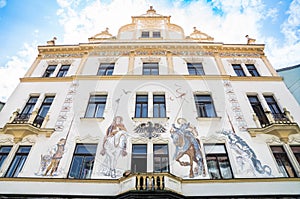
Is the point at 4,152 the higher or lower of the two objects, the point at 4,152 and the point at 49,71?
the lower

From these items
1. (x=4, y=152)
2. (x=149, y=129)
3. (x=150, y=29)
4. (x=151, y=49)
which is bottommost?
(x=4, y=152)

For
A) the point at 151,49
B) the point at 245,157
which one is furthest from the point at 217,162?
the point at 151,49

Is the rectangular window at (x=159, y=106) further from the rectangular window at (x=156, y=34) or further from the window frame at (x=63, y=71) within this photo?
the rectangular window at (x=156, y=34)

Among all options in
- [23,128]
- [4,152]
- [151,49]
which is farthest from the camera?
[151,49]

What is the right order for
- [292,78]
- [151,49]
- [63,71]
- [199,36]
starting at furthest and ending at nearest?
[199,36] < [151,49] < [63,71] < [292,78]

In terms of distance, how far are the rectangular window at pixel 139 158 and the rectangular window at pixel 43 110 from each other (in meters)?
5.68

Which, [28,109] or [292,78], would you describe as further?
[292,78]

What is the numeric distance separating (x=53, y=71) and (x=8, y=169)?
796cm

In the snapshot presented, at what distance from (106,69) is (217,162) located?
10129mm

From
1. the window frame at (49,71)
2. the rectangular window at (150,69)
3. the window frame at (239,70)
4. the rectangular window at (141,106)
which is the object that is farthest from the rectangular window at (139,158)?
the window frame at (239,70)

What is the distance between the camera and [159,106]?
1260 cm

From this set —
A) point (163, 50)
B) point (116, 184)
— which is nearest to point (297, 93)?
point (163, 50)

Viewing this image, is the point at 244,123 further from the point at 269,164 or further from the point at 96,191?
the point at 96,191

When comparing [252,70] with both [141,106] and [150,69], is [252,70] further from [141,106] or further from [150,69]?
[141,106]
